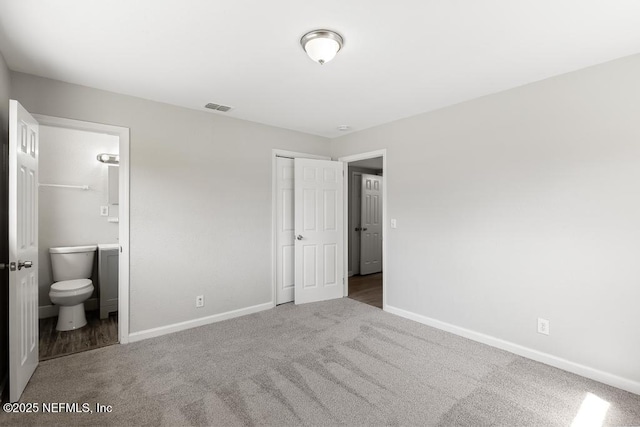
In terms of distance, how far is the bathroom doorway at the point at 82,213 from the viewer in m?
3.75

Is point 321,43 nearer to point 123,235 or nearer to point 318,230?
point 123,235

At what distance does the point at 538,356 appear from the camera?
2.69 meters

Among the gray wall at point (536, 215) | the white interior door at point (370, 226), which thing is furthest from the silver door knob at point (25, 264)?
the white interior door at point (370, 226)

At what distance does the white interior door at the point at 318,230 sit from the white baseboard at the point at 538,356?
128 cm

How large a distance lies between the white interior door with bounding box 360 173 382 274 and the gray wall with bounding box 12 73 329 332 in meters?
2.60

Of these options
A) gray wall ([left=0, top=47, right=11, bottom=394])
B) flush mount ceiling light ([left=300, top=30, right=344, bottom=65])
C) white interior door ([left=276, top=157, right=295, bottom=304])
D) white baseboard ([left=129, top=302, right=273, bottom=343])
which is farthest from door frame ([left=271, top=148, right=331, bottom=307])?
gray wall ([left=0, top=47, right=11, bottom=394])

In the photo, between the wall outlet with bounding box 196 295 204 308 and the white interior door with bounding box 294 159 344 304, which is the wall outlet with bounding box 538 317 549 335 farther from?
the wall outlet with bounding box 196 295 204 308

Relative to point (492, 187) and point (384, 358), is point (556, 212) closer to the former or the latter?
point (492, 187)

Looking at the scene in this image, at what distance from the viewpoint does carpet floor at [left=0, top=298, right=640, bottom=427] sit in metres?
1.95

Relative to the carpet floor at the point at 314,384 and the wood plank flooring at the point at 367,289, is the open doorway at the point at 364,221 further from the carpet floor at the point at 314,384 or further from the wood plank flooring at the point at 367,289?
the carpet floor at the point at 314,384

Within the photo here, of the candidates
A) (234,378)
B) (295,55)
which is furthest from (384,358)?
(295,55)

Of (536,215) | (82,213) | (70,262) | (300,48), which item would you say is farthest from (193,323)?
(536,215)

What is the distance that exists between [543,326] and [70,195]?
536cm

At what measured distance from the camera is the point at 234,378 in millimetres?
2391
